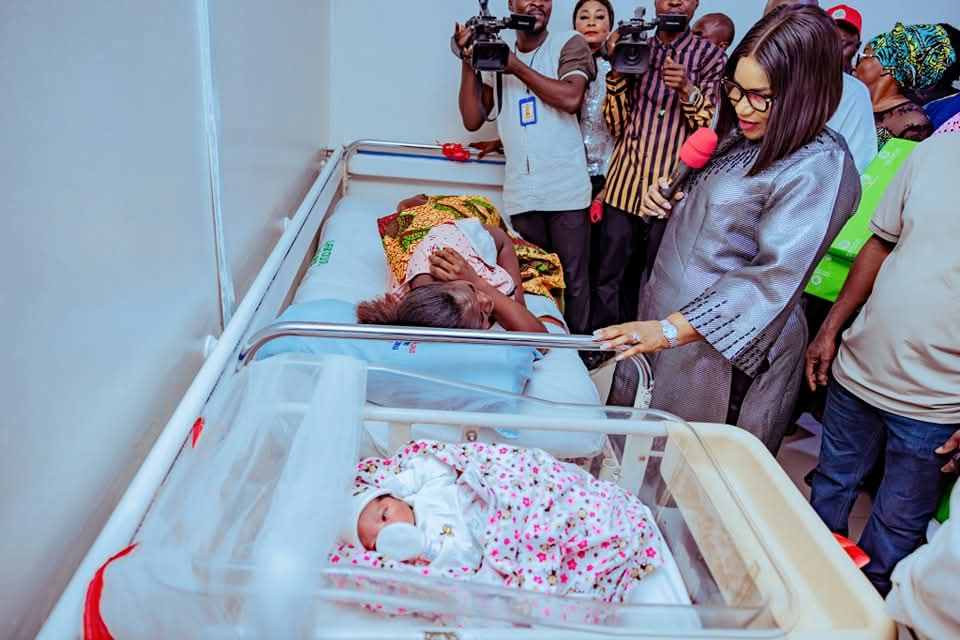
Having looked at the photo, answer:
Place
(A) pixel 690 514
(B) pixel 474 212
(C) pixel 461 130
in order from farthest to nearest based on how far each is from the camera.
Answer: (C) pixel 461 130, (B) pixel 474 212, (A) pixel 690 514

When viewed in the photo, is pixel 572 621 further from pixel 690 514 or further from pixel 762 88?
pixel 762 88

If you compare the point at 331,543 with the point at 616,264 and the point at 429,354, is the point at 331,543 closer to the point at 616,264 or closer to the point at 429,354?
the point at 429,354

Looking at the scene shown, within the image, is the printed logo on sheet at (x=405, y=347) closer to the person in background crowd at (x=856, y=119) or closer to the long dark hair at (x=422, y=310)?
the long dark hair at (x=422, y=310)

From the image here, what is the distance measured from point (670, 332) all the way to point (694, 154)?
18.6 inches

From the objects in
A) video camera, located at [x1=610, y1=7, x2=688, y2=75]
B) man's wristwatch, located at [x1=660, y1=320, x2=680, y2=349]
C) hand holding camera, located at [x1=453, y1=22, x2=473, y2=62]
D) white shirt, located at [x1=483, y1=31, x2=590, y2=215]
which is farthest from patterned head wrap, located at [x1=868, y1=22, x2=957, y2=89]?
man's wristwatch, located at [x1=660, y1=320, x2=680, y2=349]

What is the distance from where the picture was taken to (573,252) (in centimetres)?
250

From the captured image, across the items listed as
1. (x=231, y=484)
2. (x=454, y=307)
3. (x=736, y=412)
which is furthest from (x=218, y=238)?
(x=736, y=412)

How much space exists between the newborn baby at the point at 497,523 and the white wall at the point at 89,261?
347 millimetres

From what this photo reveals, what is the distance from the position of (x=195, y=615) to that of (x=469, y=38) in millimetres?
2105

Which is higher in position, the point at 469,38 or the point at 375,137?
the point at 469,38

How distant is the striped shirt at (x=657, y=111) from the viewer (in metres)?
2.25

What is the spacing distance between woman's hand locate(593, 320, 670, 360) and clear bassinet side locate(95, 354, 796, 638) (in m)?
0.15

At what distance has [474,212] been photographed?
7.95 ft

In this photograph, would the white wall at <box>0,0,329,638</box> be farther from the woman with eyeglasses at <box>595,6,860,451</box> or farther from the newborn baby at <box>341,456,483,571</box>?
the woman with eyeglasses at <box>595,6,860,451</box>
